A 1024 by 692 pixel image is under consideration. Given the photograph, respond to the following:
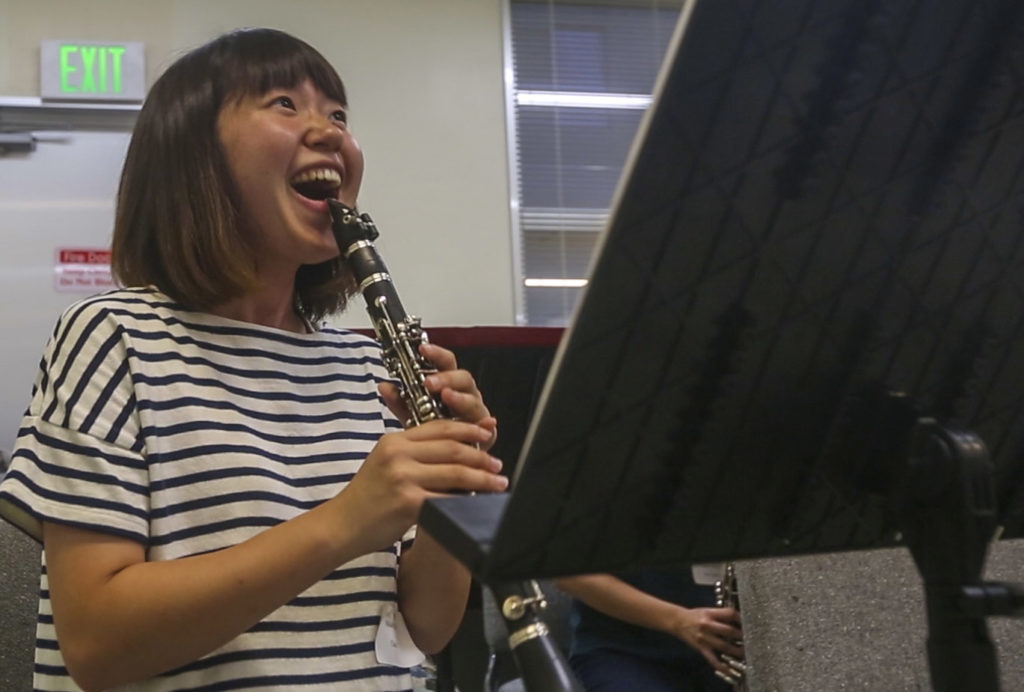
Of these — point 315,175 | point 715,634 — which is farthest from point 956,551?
point 715,634

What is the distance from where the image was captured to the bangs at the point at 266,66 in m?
0.95

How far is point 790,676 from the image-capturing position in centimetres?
104

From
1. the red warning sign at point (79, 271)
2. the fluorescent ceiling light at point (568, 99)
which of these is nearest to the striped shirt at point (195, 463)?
the red warning sign at point (79, 271)

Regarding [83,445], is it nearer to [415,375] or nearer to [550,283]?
[415,375]

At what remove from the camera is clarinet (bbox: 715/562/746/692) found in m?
1.14

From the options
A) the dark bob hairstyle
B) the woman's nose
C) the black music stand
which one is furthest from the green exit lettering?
the black music stand

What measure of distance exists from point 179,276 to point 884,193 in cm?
67

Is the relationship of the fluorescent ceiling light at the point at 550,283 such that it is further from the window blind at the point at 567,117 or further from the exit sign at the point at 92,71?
the exit sign at the point at 92,71

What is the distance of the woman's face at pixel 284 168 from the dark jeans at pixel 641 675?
695 mm

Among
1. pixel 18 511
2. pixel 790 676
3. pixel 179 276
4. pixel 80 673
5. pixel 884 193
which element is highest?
pixel 884 193

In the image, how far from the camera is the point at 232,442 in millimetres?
842

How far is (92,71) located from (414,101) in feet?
3.17

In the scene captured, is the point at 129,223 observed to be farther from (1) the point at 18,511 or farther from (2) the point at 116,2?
(2) the point at 116,2

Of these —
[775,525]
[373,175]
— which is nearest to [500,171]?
[373,175]
